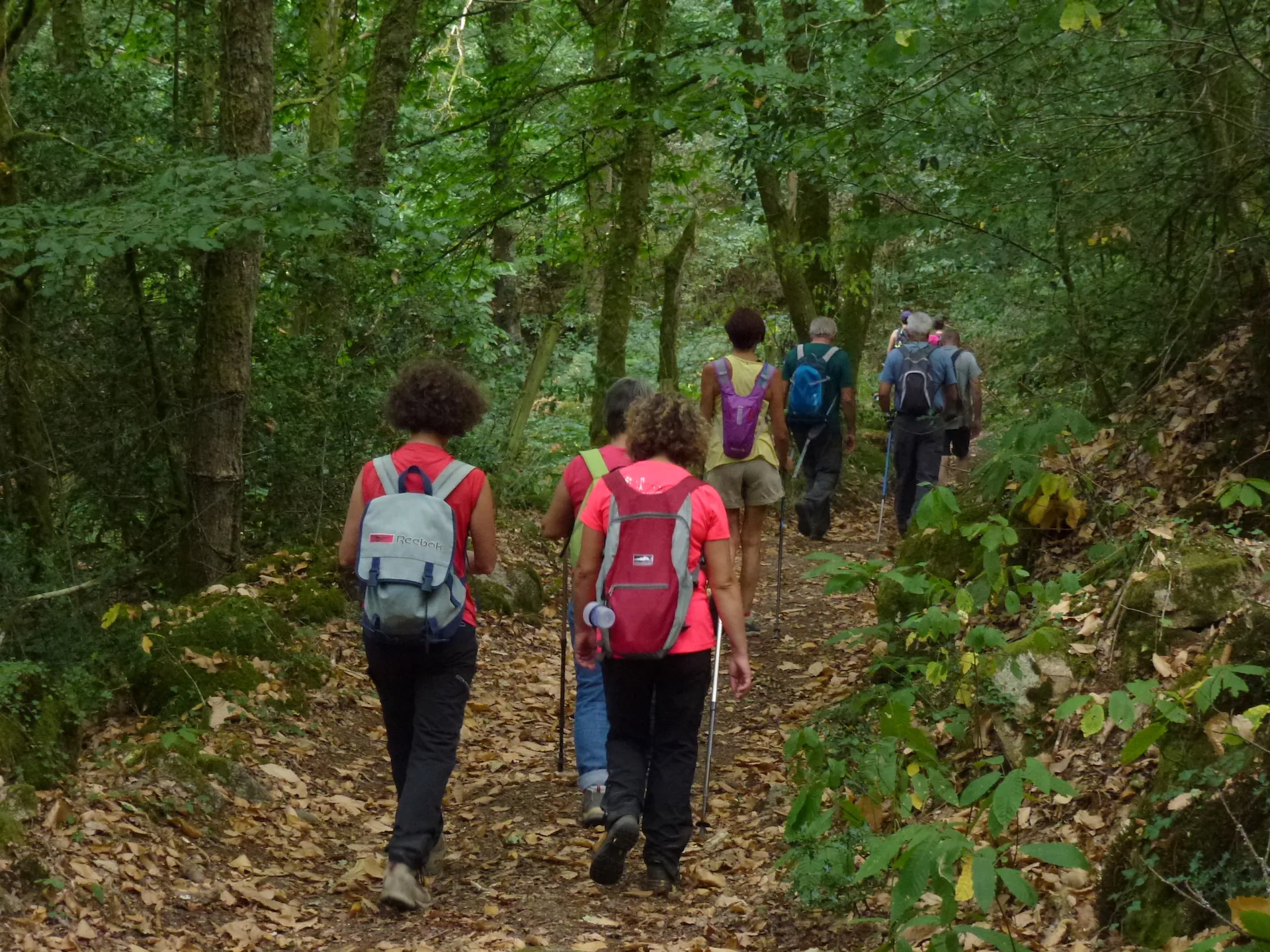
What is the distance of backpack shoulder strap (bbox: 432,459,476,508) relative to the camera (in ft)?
16.0

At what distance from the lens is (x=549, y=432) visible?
665 inches

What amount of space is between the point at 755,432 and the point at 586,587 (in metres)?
3.30

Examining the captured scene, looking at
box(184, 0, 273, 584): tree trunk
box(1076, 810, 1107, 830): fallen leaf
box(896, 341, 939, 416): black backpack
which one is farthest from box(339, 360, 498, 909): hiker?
box(896, 341, 939, 416): black backpack

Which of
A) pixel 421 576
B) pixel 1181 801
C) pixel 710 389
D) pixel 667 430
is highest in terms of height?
pixel 710 389

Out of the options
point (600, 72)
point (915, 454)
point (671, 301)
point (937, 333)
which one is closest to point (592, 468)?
point (915, 454)

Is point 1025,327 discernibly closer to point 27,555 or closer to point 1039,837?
point 1039,837

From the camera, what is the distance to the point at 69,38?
30.3 ft

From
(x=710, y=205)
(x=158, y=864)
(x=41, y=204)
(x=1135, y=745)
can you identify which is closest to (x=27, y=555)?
(x=41, y=204)

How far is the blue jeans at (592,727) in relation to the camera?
19.0 ft

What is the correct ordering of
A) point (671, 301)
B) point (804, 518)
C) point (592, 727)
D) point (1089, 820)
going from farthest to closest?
point (671, 301) < point (804, 518) < point (592, 727) < point (1089, 820)

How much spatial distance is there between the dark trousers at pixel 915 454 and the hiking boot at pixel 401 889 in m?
6.56

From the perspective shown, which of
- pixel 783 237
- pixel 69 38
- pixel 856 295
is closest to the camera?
pixel 69 38

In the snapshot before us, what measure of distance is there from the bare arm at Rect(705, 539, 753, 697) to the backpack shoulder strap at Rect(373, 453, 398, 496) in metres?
1.30

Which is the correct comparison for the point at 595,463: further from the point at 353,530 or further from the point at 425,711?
the point at 425,711
